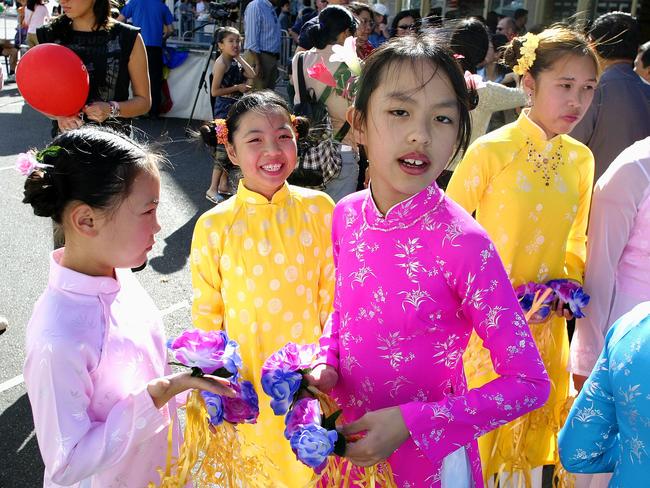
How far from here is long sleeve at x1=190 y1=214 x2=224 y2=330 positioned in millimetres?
2293

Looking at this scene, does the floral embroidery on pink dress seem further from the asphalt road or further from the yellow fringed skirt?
the asphalt road

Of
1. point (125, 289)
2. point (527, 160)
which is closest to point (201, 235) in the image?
point (125, 289)

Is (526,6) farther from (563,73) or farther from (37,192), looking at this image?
(37,192)

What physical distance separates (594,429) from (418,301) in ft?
1.68

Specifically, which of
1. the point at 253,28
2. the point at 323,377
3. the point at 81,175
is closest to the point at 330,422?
the point at 323,377

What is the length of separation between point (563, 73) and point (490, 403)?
149 cm

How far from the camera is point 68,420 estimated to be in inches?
57.6

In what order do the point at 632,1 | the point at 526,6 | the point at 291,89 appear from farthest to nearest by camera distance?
the point at 526,6, the point at 632,1, the point at 291,89

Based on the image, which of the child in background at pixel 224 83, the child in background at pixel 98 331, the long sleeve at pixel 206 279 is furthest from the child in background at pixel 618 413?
the child in background at pixel 224 83

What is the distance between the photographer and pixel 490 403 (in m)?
1.36

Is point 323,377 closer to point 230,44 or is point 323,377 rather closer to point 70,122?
point 70,122

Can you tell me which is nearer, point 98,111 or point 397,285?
point 397,285

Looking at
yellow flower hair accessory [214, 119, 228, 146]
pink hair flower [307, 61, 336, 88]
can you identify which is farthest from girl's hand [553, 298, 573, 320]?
pink hair flower [307, 61, 336, 88]

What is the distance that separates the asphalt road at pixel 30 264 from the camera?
9.80 feet
